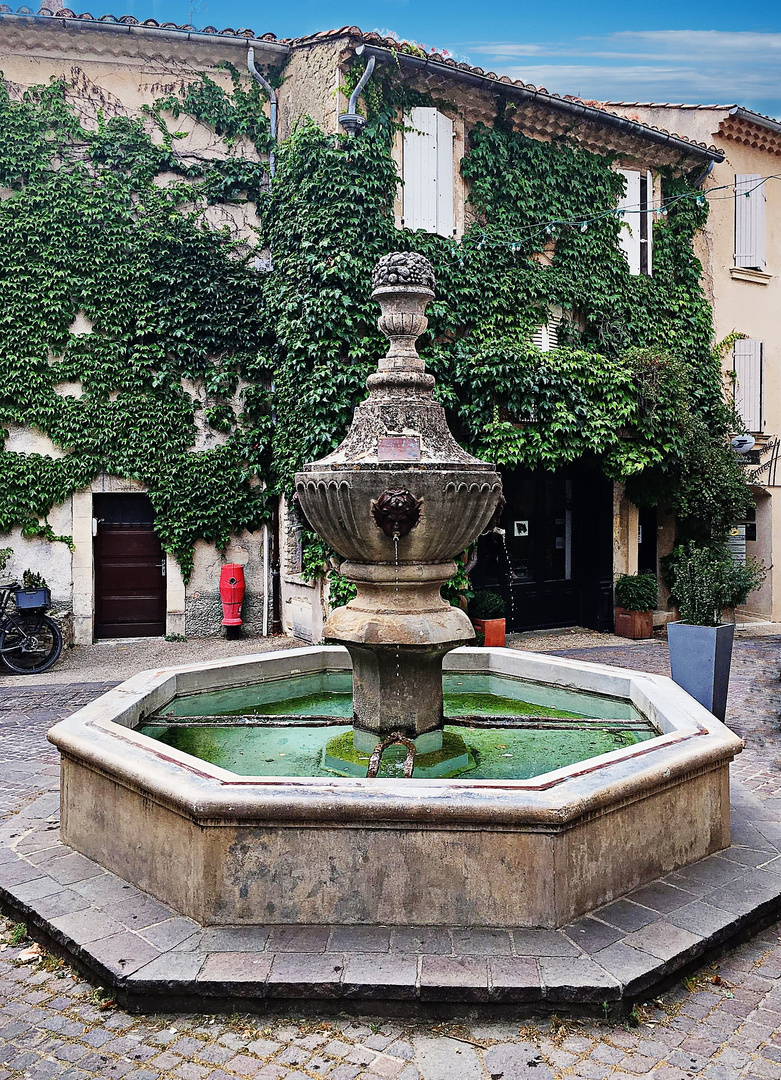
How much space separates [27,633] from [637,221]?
11.1m

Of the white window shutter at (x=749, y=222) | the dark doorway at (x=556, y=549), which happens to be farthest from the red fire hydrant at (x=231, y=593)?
A: the white window shutter at (x=749, y=222)

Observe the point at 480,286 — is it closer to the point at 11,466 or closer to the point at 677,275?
the point at 677,275

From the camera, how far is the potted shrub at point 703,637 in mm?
6508

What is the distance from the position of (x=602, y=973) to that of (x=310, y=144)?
1085cm

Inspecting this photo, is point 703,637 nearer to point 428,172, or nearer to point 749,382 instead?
point 428,172

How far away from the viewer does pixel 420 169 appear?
1166 centimetres

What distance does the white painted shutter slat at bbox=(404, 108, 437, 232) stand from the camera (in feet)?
38.0

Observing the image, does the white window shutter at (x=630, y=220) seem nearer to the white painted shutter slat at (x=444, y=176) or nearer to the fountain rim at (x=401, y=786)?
the white painted shutter slat at (x=444, y=176)

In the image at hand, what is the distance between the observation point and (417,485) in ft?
14.2

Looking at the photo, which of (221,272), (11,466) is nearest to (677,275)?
(221,272)

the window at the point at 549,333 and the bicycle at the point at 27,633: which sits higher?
the window at the point at 549,333

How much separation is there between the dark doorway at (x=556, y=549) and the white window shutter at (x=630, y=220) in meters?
3.43

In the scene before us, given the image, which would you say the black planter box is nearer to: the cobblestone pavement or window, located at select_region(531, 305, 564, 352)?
the cobblestone pavement

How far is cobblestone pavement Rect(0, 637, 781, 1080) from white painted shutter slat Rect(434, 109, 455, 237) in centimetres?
1048
